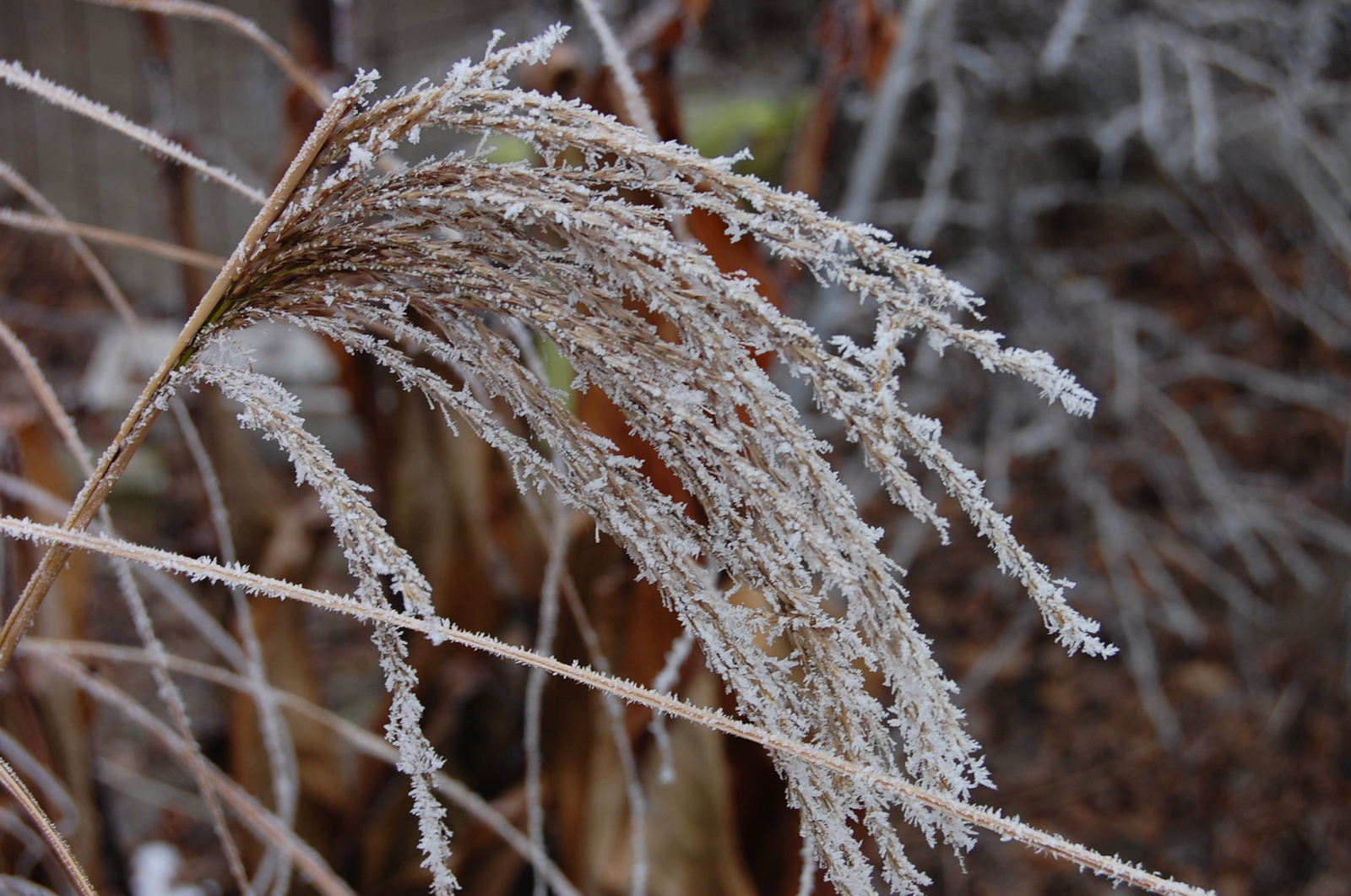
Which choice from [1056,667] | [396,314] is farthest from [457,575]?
[1056,667]

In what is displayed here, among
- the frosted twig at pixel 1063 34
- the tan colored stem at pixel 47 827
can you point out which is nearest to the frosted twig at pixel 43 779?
the tan colored stem at pixel 47 827

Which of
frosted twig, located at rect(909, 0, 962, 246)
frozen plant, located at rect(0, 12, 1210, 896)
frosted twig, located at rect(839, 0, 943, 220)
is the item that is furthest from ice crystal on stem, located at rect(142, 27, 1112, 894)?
frosted twig, located at rect(909, 0, 962, 246)

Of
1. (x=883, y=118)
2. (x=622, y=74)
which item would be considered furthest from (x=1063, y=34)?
(x=622, y=74)

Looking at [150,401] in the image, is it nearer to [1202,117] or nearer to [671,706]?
[671,706]

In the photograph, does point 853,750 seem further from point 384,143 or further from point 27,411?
point 27,411

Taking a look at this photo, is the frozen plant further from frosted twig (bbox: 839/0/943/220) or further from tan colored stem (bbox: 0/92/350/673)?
frosted twig (bbox: 839/0/943/220)

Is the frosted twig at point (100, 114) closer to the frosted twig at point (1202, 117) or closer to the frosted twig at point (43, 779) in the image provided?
the frosted twig at point (43, 779)
